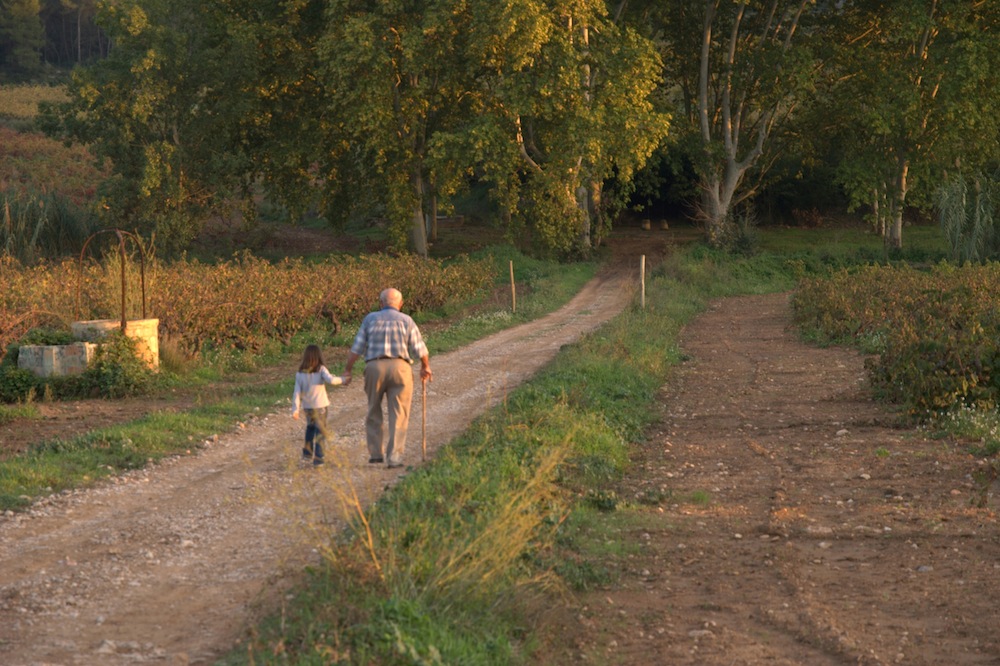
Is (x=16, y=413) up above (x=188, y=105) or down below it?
below

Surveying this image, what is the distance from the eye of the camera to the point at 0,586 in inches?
296

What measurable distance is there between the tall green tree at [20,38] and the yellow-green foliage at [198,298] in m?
72.1

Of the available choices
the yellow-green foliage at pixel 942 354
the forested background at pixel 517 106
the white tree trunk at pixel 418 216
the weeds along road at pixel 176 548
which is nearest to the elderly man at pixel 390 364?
the weeds along road at pixel 176 548

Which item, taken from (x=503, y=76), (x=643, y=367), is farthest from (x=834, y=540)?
(x=503, y=76)

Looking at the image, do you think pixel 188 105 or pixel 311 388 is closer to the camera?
pixel 311 388

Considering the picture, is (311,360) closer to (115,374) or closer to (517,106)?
(115,374)

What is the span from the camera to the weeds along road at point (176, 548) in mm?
6629

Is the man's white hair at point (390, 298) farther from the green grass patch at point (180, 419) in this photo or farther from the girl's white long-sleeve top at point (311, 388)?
the green grass patch at point (180, 419)

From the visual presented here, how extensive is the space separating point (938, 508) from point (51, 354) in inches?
466

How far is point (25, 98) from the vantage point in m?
78.4

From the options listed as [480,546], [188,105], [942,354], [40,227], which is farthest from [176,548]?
[188,105]

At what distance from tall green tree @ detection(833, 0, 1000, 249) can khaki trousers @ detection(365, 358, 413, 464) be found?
36144mm

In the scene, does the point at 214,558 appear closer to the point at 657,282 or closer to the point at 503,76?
the point at 657,282

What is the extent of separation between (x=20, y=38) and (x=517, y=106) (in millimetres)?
65820
